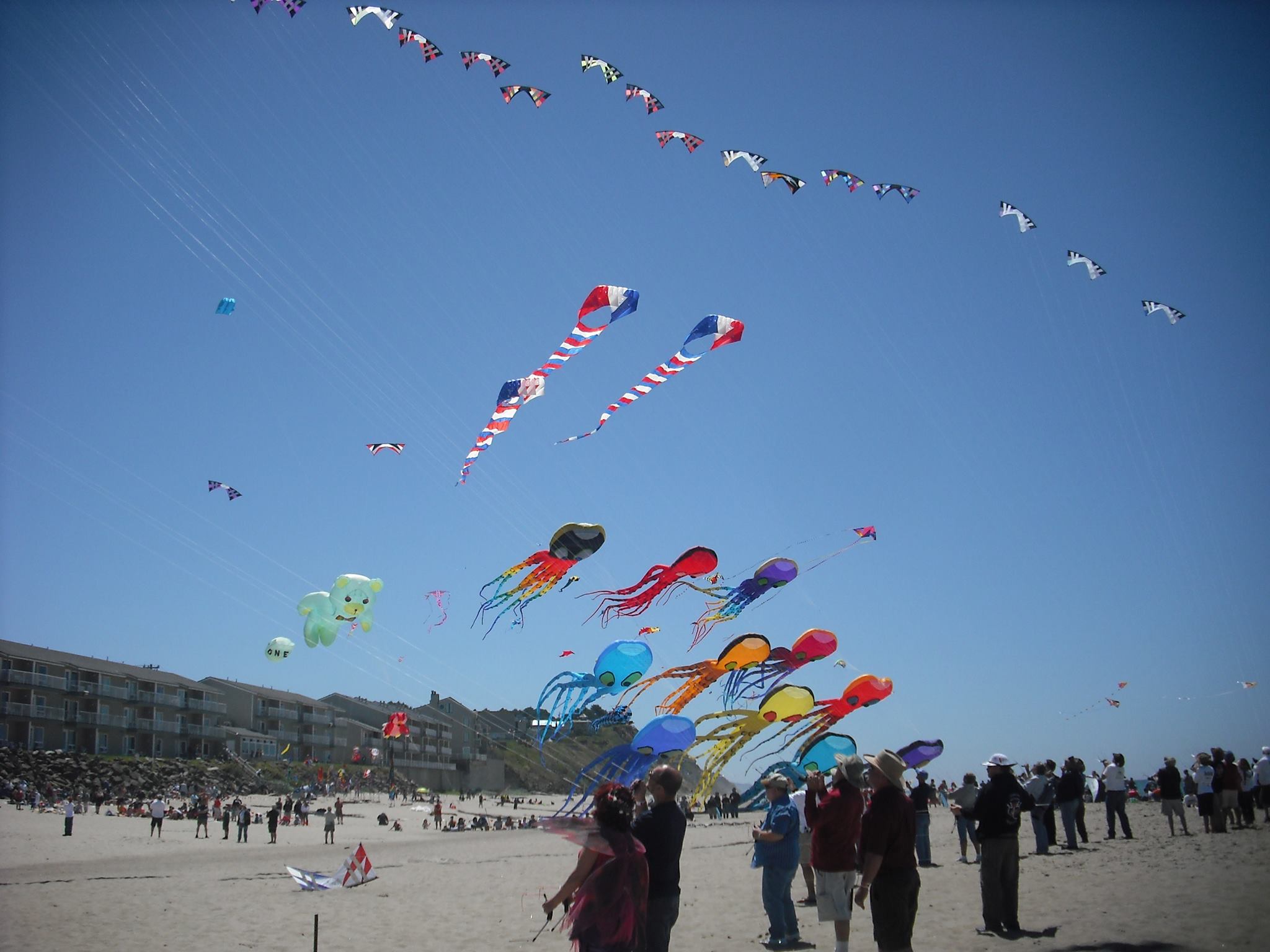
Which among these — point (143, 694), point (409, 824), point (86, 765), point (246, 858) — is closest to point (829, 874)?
point (246, 858)

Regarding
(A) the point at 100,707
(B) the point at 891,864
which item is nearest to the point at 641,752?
(B) the point at 891,864

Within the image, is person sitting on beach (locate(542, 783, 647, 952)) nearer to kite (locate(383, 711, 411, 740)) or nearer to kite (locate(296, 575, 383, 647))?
kite (locate(296, 575, 383, 647))

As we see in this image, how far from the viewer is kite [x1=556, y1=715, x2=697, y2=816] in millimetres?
14336

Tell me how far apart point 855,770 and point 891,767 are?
20.1 inches

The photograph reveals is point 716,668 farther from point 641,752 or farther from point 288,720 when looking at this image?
point 288,720

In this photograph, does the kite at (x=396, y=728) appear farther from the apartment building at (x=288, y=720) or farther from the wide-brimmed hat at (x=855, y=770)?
the wide-brimmed hat at (x=855, y=770)

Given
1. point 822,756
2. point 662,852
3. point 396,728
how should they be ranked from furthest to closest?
point 396,728 < point 822,756 < point 662,852

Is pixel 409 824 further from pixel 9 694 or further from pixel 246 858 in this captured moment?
pixel 9 694

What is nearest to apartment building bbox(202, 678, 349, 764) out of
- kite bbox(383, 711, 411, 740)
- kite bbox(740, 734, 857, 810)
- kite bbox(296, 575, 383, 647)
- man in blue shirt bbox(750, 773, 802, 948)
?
kite bbox(383, 711, 411, 740)

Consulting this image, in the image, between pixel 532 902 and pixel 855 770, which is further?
pixel 532 902

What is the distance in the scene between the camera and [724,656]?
15.9 m

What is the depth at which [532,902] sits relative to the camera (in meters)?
9.16

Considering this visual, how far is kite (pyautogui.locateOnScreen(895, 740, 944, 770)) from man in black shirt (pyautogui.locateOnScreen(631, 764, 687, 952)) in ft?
35.2

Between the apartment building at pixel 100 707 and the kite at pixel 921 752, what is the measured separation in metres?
39.4
